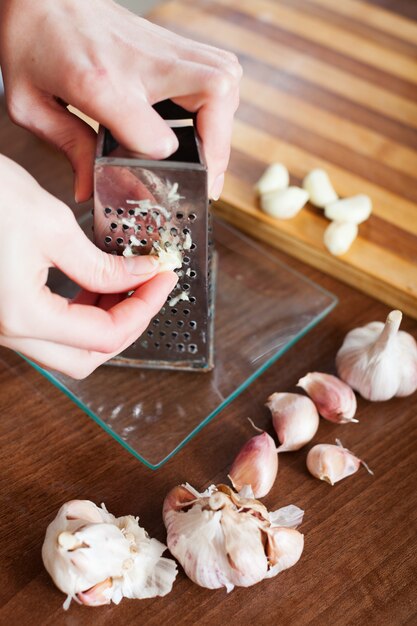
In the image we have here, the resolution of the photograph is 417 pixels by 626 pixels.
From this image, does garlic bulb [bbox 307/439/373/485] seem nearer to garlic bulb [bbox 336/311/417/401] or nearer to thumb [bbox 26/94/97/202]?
garlic bulb [bbox 336/311/417/401]

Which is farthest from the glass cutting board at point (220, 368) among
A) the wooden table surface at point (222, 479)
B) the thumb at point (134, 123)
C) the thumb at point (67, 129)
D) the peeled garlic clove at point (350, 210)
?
the thumb at point (134, 123)

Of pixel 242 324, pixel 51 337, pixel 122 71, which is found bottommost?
pixel 242 324

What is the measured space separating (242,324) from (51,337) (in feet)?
1.29

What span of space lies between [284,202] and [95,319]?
520mm

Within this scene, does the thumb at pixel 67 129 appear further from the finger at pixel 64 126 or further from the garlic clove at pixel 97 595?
the garlic clove at pixel 97 595

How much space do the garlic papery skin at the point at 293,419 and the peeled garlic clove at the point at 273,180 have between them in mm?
416

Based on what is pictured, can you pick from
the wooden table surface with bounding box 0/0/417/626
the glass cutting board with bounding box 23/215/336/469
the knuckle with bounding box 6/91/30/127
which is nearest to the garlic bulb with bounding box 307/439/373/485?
the wooden table surface with bounding box 0/0/417/626

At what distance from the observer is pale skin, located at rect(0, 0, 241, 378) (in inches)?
30.8

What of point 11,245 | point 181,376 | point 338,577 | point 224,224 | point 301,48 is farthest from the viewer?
point 301,48

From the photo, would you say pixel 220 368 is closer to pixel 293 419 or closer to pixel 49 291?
pixel 293 419

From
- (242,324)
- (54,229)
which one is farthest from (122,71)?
(242,324)

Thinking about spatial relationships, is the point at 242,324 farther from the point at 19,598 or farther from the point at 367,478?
the point at 19,598

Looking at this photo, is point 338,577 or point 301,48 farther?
point 301,48

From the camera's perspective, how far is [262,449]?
0.94m
